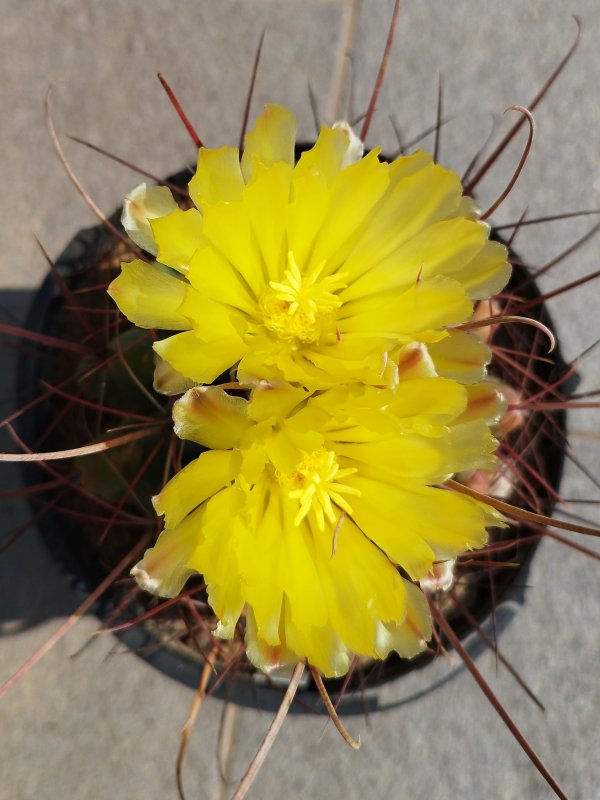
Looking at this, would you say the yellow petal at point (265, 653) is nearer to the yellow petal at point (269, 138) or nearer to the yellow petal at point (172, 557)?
the yellow petal at point (172, 557)

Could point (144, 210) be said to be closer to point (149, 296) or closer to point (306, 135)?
point (149, 296)

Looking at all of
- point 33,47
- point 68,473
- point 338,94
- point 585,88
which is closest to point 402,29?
point 338,94

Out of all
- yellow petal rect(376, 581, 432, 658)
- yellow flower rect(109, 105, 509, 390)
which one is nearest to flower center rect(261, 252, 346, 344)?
yellow flower rect(109, 105, 509, 390)

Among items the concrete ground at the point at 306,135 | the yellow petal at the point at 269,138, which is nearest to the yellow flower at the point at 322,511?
the yellow petal at the point at 269,138

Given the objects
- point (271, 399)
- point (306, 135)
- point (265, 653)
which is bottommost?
point (265, 653)

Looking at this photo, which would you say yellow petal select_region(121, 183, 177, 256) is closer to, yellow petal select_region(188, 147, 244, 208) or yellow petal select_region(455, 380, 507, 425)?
yellow petal select_region(188, 147, 244, 208)

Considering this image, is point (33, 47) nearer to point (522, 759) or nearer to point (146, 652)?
point (146, 652)

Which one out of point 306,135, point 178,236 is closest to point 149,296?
point 178,236
